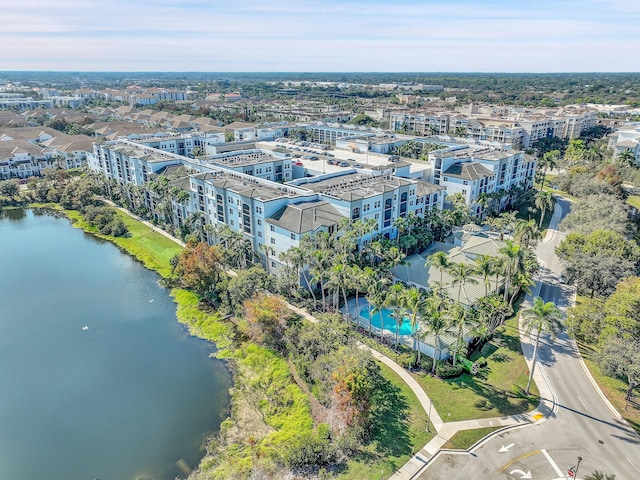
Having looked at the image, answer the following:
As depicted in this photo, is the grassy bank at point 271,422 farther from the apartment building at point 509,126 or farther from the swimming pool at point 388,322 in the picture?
the apartment building at point 509,126

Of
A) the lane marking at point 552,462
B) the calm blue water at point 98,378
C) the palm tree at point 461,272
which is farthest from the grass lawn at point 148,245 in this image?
the lane marking at point 552,462

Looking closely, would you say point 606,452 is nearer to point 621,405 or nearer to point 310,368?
point 621,405

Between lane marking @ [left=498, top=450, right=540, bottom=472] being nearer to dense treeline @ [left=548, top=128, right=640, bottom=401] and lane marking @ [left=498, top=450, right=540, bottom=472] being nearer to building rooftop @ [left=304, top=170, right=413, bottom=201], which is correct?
dense treeline @ [left=548, top=128, right=640, bottom=401]

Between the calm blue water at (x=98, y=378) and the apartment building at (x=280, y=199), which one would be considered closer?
the calm blue water at (x=98, y=378)

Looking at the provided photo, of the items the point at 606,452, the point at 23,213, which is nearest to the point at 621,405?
the point at 606,452

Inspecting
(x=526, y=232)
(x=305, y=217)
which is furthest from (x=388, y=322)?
(x=526, y=232)

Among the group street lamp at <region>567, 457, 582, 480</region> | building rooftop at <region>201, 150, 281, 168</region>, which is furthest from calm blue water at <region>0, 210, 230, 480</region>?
street lamp at <region>567, 457, 582, 480</region>

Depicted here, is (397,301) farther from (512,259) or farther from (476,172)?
(476,172)
